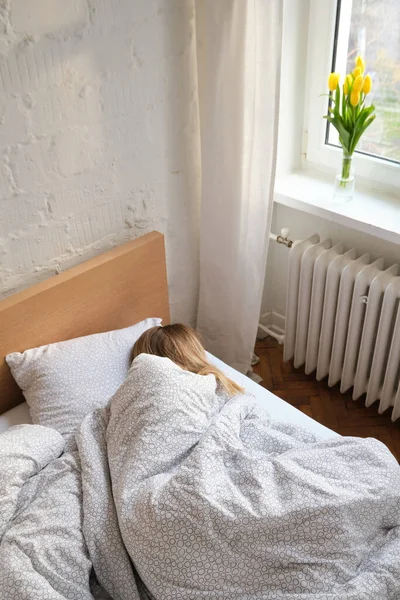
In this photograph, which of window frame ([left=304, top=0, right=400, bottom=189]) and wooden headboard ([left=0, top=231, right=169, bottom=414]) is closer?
wooden headboard ([left=0, top=231, right=169, bottom=414])

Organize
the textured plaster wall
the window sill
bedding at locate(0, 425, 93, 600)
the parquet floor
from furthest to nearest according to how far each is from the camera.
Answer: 1. the parquet floor
2. the window sill
3. the textured plaster wall
4. bedding at locate(0, 425, 93, 600)

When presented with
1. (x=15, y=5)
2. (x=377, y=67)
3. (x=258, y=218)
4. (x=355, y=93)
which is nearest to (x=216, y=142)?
(x=258, y=218)

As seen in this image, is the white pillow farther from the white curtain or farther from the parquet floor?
the parquet floor

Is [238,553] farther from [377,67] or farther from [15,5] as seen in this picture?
[377,67]

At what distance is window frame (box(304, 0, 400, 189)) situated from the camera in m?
2.01

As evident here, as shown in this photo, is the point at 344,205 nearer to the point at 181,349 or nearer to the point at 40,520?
the point at 181,349

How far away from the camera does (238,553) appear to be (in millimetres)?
1202

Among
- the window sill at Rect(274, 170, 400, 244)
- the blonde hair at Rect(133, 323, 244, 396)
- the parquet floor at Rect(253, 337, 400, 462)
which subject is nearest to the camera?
the blonde hair at Rect(133, 323, 244, 396)

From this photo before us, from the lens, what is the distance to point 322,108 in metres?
2.15

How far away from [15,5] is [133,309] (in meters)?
0.95

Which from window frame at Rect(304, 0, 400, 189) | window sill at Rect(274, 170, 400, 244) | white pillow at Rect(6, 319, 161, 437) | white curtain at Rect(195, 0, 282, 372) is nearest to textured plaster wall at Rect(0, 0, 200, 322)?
white curtain at Rect(195, 0, 282, 372)

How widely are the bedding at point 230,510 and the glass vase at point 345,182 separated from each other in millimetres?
926

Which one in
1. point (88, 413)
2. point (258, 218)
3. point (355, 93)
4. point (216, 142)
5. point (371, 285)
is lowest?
point (88, 413)

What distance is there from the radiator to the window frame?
0.29 m
